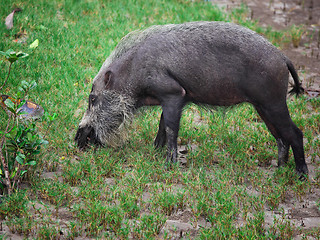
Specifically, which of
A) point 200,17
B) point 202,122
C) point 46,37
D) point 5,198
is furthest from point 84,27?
point 5,198

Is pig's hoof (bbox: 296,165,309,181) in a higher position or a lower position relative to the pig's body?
lower

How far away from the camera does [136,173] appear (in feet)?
14.5

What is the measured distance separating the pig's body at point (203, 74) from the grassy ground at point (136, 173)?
0.39 metres

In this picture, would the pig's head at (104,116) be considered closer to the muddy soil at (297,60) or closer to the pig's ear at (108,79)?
the pig's ear at (108,79)

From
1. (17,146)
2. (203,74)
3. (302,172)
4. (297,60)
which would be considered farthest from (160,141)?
(297,60)

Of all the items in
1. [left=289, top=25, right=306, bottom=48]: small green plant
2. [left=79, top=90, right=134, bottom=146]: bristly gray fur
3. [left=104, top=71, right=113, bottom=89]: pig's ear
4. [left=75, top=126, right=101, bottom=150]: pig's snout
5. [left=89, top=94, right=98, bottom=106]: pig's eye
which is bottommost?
[left=289, top=25, right=306, bottom=48]: small green plant

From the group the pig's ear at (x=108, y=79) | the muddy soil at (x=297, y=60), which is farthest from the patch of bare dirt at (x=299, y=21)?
the pig's ear at (x=108, y=79)

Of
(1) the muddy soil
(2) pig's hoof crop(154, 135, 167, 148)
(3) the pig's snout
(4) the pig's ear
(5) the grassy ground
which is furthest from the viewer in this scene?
(2) pig's hoof crop(154, 135, 167, 148)

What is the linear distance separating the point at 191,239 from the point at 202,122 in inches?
103

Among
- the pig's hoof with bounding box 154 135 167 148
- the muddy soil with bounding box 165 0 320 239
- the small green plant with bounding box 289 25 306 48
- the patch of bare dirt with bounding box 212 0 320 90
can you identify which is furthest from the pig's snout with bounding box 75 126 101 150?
the small green plant with bounding box 289 25 306 48

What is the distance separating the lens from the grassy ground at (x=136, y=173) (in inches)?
141

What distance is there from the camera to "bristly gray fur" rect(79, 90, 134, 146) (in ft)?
15.6

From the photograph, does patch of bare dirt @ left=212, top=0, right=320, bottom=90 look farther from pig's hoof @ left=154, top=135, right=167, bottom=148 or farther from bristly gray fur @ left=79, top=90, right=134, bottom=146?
bristly gray fur @ left=79, top=90, right=134, bottom=146

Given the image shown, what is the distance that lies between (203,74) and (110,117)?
1.18m
